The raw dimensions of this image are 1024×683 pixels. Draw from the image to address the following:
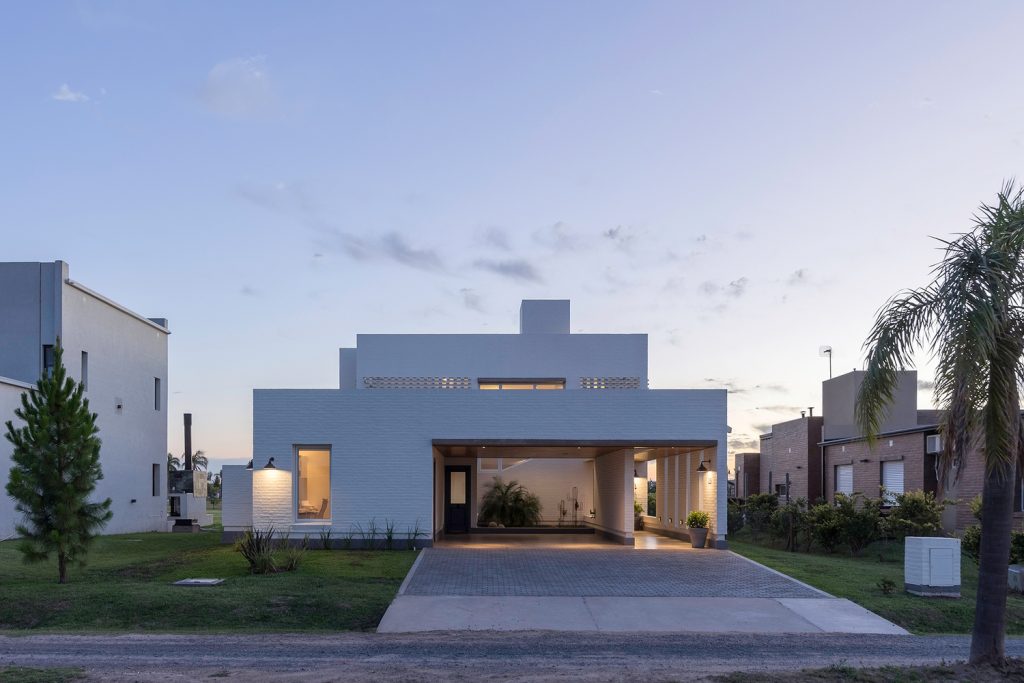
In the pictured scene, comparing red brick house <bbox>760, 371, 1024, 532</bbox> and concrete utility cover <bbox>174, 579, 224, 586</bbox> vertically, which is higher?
red brick house <bbox>760, 371, 1024, 532</bbox>

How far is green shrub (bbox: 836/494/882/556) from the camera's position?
21719 mm

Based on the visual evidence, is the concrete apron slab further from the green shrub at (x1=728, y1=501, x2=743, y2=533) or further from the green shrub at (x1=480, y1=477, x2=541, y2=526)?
the green shrub at (x1=728, y1=501, x2=743, y2=533)

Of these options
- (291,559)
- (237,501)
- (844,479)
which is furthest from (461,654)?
(844,479)

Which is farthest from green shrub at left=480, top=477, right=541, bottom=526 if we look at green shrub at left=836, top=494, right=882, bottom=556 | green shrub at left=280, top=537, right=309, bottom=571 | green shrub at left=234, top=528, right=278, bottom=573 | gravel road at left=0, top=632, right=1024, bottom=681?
gravel road at left=0, top=632, right=1024, bottom=681

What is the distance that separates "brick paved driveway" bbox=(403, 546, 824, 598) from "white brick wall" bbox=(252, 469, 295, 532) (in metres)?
3.56

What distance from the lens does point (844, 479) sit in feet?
101

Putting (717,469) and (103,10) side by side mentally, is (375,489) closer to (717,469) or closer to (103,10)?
(717,469)

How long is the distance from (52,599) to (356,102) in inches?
389

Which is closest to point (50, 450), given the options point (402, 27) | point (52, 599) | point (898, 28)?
point (52, 599)

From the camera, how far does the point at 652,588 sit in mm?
15109

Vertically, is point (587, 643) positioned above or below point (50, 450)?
below

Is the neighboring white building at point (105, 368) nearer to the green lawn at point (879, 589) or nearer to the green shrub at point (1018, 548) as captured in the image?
the green lawn at point (879, 589)

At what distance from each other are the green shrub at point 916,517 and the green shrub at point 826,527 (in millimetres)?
1203

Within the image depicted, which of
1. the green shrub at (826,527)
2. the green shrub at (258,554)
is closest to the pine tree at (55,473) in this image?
the green shrub at (258,554)
